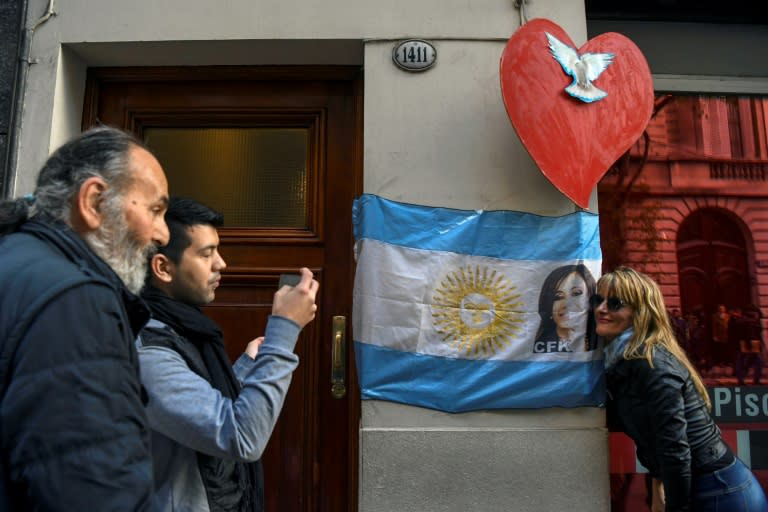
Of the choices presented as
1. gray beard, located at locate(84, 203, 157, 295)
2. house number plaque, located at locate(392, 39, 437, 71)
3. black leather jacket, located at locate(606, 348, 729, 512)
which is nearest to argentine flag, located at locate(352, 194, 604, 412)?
black leather jacket, located at locate(606, 348, 729, 512)

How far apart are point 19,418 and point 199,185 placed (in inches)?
117

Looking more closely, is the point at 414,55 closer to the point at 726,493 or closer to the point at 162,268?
the point at 162,268

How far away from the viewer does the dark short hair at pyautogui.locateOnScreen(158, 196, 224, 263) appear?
1.98 metres

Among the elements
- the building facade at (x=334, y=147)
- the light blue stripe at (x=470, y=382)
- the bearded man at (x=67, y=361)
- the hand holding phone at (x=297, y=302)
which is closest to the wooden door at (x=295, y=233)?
the building facade at (x=334, y=147)

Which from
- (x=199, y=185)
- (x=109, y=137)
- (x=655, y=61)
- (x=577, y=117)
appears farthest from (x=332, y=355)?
(x=655, y=61)

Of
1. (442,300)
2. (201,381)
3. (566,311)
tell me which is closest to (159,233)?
(201,381)

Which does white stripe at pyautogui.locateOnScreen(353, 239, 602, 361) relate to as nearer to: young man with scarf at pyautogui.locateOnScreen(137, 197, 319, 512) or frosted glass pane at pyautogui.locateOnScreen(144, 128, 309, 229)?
frosted glass pane at pyautogui.locateOnScreen(144, 128, 309, 229)

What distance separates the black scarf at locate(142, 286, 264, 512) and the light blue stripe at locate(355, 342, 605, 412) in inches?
50.5

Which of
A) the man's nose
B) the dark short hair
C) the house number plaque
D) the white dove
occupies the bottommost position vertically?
the man's nose

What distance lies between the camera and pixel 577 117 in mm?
3246

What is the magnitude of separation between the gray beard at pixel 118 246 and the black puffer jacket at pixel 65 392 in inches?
6.3

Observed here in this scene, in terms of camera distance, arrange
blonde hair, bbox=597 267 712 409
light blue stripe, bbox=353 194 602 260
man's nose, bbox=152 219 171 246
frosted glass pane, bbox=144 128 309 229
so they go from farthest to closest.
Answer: frosted glass pane, bbox=144 128 309 229, light blue stripe, bbox=353 194 602 260, blonde hair, bbox=597 267 712 409, man's nose, bbox=152 219 171 246

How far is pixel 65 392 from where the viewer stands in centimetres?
107

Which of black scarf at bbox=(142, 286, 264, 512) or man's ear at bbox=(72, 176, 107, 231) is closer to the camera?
man's ear at bbox=(72, 176, 107, 231)
